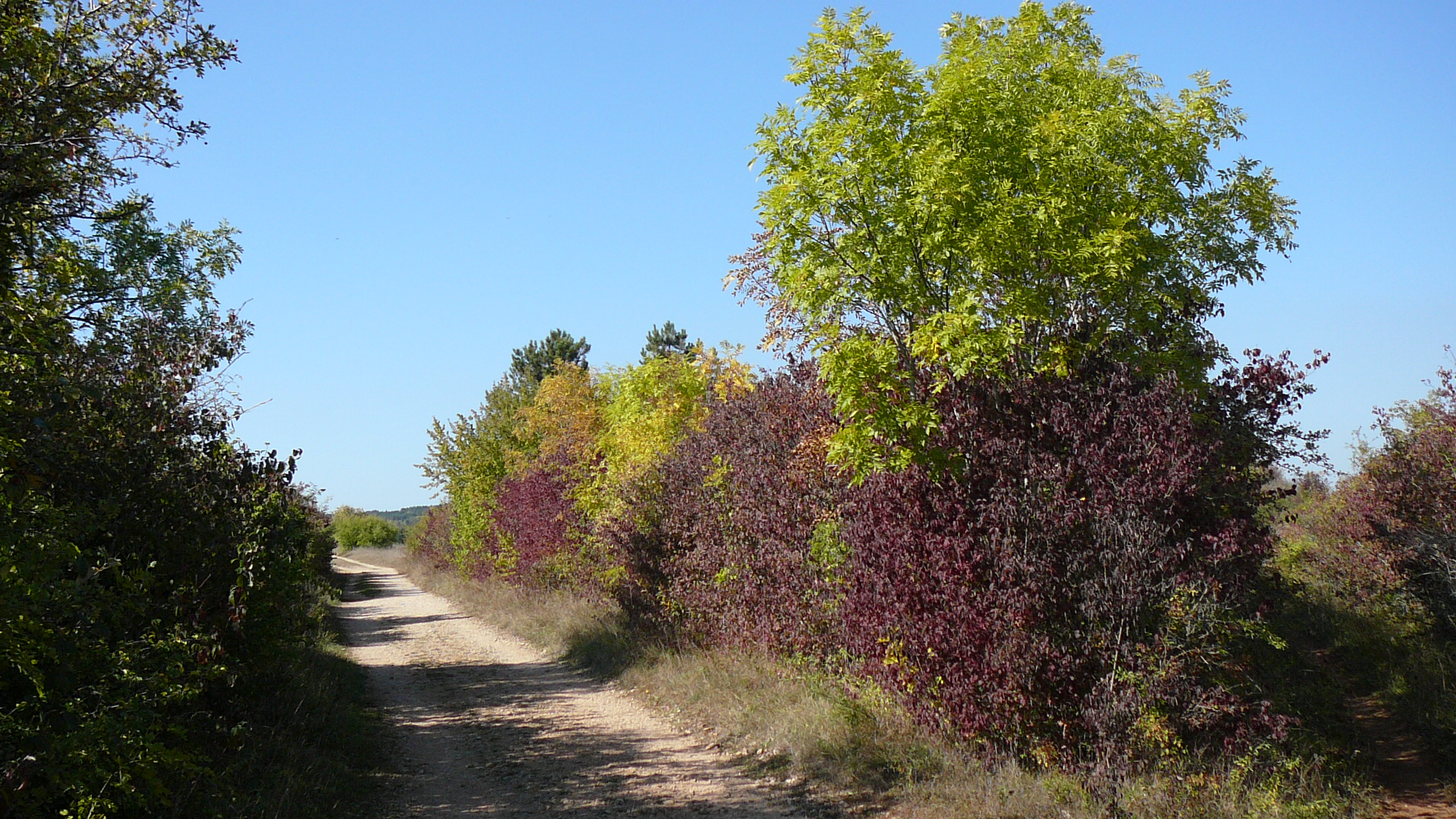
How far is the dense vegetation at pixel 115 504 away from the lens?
15.0 feet

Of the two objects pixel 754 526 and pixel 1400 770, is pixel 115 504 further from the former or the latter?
pixel 1400 770

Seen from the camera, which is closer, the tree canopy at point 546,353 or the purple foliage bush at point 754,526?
the purple foliage bush at point 754,526

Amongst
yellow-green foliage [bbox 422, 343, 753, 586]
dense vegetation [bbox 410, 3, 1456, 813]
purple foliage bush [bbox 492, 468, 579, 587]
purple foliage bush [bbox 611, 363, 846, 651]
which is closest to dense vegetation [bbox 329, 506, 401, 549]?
yellow-green foliage [bbox 422, 343, 753, 586]

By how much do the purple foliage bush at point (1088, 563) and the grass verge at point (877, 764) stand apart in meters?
0.30

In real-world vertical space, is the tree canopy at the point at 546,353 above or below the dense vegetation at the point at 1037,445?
above

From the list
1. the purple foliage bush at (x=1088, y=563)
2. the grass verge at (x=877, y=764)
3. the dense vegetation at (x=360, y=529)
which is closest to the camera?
the grass verge at (x=877, y=764)

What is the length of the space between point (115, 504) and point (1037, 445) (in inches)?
269

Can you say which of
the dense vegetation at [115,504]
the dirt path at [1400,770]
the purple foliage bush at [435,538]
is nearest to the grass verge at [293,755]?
the dense vegetation at [115,504]

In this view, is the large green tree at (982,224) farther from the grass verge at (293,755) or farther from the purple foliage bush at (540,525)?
the purple foliage bush at (540,525)

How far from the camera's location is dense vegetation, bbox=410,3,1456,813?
712cm

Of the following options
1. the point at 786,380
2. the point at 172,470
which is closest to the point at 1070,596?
the point at 786,380

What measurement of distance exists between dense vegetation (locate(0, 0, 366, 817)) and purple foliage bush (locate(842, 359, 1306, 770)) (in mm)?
5586

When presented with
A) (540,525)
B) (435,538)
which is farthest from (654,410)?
(435,538)

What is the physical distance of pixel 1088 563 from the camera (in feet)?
23.7
